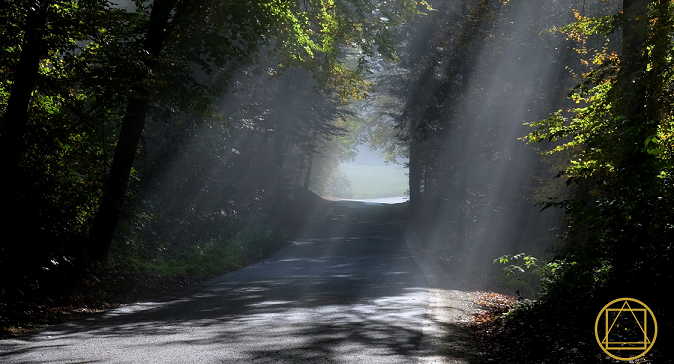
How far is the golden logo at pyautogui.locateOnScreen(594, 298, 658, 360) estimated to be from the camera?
589 centimetres

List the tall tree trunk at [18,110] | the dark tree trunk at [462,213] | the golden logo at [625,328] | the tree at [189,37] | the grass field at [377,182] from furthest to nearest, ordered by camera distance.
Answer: the grass field at [377,182]
the dark tree trunk at [462,213]
the tree at [189,37]
the tall tree trunk at [18,110]
the golden logo at [625,328]

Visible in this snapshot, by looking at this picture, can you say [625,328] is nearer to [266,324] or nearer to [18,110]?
[266,324]

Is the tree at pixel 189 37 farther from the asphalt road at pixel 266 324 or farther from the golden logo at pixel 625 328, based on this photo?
the golden logo at pixel 625 328

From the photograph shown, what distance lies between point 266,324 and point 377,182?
105394 mm

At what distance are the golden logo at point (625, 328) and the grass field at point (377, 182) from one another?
7251cm

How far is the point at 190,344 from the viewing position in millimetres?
7527

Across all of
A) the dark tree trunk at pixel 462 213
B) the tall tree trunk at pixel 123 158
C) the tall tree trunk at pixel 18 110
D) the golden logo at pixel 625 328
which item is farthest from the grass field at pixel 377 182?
the golden logo at pixel 625 328

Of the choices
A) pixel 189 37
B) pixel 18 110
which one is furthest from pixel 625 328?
pixel 189 37

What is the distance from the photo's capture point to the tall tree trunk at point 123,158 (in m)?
12.0

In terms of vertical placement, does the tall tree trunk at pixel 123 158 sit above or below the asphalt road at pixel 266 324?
above

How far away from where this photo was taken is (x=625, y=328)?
20.7 ft

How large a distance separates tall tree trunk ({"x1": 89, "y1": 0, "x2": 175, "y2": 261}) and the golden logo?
33.3ft

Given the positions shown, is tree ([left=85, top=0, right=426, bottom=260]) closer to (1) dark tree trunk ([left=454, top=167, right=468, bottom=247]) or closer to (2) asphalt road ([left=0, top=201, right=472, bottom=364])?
(2) asphalt road ([left=0, top=201, right=472, bottom=364])

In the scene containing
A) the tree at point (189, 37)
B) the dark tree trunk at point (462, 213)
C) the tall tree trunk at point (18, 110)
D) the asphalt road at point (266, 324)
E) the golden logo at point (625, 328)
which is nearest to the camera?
the golden logo at point (625, 328)
